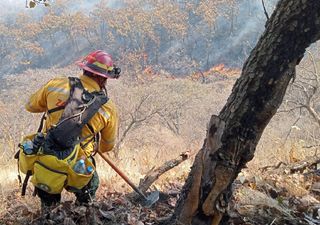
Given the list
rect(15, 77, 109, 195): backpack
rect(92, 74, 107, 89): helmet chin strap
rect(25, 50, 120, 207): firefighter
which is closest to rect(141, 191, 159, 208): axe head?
rect(25, 50, 120, 207): firefighter

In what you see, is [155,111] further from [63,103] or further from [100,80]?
[63,103]

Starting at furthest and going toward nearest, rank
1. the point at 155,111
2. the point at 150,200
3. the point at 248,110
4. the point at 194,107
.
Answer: the point at 194,107 → the point at 155,111 → the point at 150,200 → the point at 248,110

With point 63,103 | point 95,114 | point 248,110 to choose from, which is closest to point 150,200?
point 95,114

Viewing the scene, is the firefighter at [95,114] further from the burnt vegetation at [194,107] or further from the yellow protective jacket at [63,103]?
the burnt vegetation at [194,107]

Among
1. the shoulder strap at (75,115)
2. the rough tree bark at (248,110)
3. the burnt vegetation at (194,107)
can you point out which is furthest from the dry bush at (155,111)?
the rough tree bark at (248,110)

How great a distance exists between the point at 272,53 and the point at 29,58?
69.1 metres

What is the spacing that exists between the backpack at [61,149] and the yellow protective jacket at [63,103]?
0.06m

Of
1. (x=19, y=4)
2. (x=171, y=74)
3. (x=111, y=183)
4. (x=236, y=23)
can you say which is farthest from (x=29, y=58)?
(x=111, y=183)

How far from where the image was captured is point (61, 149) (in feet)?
10.6

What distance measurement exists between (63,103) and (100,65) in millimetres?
469

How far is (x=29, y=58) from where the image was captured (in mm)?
67562

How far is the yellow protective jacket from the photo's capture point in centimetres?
333

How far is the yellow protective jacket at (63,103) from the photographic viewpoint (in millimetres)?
3328

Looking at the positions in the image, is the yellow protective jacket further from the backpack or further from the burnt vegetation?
the burnt vegetation
